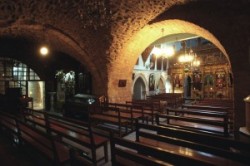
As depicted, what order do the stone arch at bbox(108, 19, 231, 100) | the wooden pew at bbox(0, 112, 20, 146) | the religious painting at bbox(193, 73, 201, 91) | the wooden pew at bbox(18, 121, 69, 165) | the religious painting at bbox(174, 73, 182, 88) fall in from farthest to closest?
the religious painting at bbox(174, 73, 182, 88) → the religious painting at bbox(193, 73, 201, 91) → the stone arch at bbox(108, 19, 231, 100) → the wooden pew at bbox(0, 112, 20, 146) → the wooden pew at bbox(18, 121, 69, 165)

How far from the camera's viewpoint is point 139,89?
18.7 m

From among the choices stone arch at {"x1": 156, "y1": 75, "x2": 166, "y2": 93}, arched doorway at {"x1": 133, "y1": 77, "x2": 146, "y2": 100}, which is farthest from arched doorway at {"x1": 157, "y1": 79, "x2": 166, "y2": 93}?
arched doorway at {"x1": 133, "y1": 77, "x2": 146, "y2": 100}

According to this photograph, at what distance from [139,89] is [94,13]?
1325cm

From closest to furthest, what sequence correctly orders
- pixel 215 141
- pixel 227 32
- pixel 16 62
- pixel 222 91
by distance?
pixel 215 141
pixel 227 32
pixel 16 62
pixel 222 91

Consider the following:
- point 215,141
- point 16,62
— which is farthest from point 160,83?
point 215,141

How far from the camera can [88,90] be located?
10195 mm

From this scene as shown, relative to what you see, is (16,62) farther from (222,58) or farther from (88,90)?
Answer: (222,58)

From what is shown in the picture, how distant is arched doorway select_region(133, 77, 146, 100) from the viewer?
61.1ft

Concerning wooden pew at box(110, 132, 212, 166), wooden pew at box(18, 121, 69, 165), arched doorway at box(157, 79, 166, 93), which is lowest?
wooden pew at box(18, 121, 69, 165)

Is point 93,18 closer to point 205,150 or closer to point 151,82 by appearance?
point 205,150

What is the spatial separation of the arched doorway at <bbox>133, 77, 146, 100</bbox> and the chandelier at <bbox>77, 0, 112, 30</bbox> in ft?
40.2

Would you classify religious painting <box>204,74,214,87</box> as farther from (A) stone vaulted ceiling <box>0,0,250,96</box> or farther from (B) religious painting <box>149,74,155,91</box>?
(A) stone vaulted ceiling <box>0,0,250,96</box>

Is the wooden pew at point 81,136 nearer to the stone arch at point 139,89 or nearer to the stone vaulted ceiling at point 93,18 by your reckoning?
the stone vaulted ceiling at point 93,18

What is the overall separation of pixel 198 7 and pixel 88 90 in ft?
21.2
